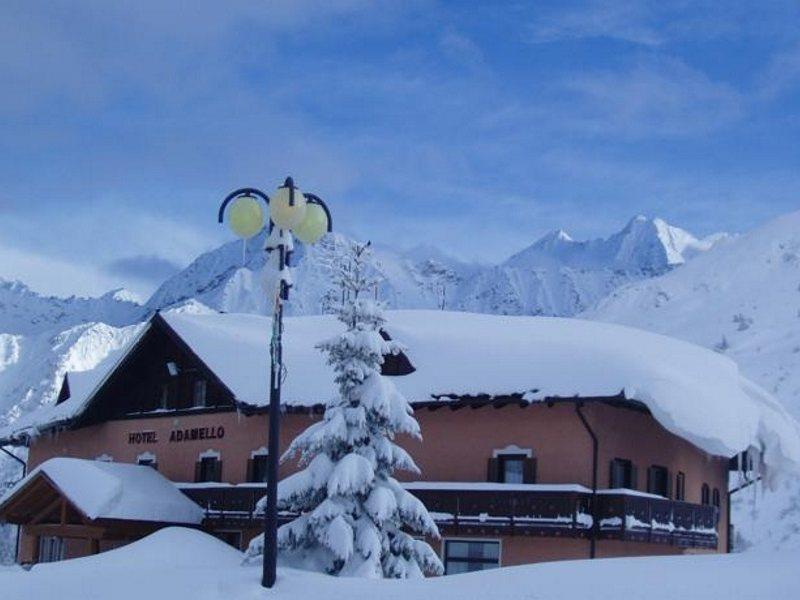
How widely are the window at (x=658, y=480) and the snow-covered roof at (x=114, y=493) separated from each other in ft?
39.9

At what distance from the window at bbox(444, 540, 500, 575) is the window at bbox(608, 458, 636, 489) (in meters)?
3.18

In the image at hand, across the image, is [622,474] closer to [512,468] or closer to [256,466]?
[512,468]

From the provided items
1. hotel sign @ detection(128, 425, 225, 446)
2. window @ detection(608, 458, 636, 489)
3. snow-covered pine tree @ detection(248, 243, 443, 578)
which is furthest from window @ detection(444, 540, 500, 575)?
Answer: hotel sign @ detection(128, 425, 225, 446)

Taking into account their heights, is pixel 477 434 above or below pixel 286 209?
below

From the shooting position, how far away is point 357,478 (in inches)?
838

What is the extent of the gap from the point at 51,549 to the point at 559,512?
1772 centimetres

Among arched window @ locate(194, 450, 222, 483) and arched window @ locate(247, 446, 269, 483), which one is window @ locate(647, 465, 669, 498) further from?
arched window @ locate(194, 450, 222, 483)

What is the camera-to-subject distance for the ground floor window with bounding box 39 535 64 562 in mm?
37281

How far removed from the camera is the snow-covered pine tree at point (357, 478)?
839 inches

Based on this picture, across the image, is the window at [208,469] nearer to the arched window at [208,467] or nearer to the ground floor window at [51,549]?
the arched window at [208,467]

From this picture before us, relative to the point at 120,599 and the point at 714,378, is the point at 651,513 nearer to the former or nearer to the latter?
the point at 714,378

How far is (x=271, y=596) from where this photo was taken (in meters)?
13.9

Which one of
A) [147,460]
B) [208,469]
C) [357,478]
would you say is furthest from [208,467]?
[357,478]

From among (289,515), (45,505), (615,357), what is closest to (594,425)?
(615,357)
